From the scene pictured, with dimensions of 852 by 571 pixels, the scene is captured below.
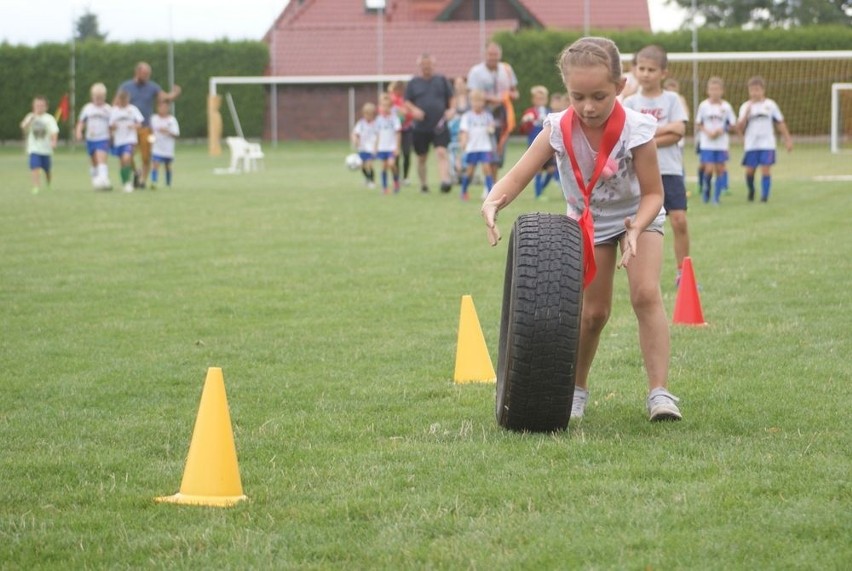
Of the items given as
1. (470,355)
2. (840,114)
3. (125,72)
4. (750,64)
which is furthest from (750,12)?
(470,355)

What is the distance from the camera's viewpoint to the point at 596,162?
18.1ft

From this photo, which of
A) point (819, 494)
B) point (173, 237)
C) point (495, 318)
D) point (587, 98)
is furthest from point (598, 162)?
point (173, 237)

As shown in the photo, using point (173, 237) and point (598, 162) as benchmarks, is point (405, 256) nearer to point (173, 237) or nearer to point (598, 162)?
point (173, 237)

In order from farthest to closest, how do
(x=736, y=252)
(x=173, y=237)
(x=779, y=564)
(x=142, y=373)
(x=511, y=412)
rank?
(x=173, y=237), (x=736, y=252), (x=142, y=373), (x=511, y=412), (x=779, y=564)

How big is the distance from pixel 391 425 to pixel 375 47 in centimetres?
4719

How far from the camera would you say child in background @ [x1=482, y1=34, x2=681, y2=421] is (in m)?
5.38

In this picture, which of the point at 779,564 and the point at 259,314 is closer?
the point at 779,564

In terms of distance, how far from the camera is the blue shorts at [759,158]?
19.6m

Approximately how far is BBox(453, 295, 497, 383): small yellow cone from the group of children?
17734 millimetres

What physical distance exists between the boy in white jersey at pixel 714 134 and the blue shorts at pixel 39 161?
11.9 m

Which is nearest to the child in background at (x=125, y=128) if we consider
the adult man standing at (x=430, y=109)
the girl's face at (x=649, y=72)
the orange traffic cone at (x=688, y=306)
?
the adult man standing at (x=430, y=109)

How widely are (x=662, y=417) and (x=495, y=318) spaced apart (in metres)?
3.25

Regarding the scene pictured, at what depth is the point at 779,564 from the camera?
12.1 feet

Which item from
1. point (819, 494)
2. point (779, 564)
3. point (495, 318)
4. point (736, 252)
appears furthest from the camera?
point (736, 252)
